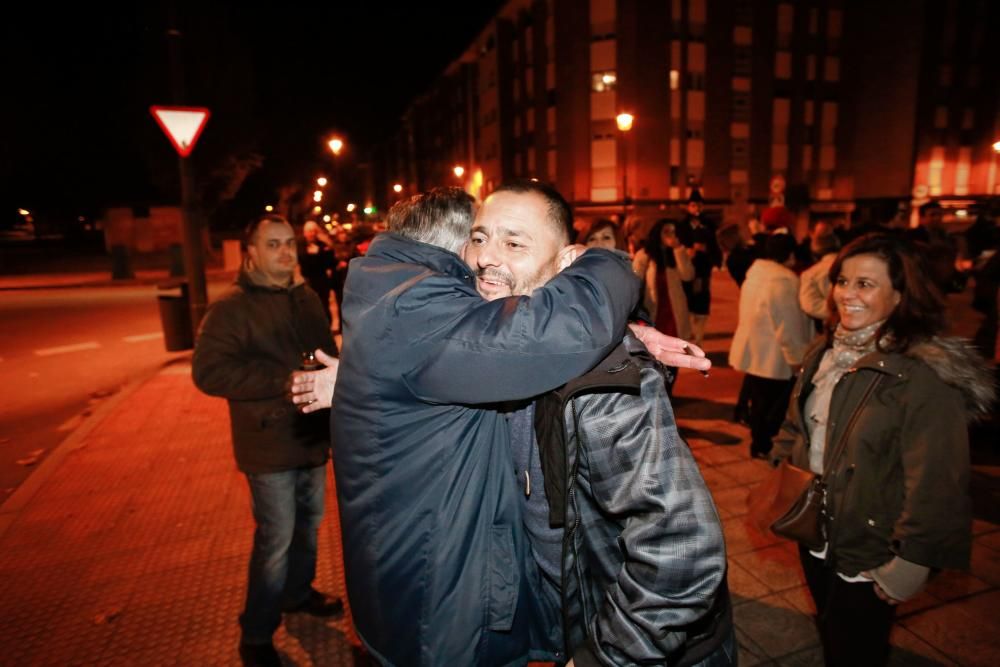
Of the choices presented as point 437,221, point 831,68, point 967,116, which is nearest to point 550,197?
point 437,221

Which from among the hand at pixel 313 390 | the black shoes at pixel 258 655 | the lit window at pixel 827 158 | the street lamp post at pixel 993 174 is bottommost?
the black shoes at pixel 258 655

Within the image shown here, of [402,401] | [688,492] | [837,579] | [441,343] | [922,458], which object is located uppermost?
[441,343]

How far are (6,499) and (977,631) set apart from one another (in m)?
7.07

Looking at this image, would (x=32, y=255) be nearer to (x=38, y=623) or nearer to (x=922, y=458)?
(x=38, y=623)

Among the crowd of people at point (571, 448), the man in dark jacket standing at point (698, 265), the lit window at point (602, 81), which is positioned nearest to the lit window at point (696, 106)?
the lit window at point (602, 81)

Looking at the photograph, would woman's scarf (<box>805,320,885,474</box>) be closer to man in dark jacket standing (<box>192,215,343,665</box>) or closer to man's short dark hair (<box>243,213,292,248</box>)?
man in dark jacket standing (<box>192,215,343,665</box>)

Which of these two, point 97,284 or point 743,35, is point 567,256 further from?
point 743,35

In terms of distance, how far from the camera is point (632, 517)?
1.43 meters

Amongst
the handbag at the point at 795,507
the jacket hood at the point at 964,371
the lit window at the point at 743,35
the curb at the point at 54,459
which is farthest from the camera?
the lit window at the point at 743,35

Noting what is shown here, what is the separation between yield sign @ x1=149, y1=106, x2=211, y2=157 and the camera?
7.70 meters

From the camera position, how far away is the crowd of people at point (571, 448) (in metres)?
1.42

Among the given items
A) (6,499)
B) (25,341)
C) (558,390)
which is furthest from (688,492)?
(25,341)

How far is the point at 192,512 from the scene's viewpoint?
4.75 meters

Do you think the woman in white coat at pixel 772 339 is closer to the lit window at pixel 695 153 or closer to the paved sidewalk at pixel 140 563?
the paved sidewalk at pixel 140 563
